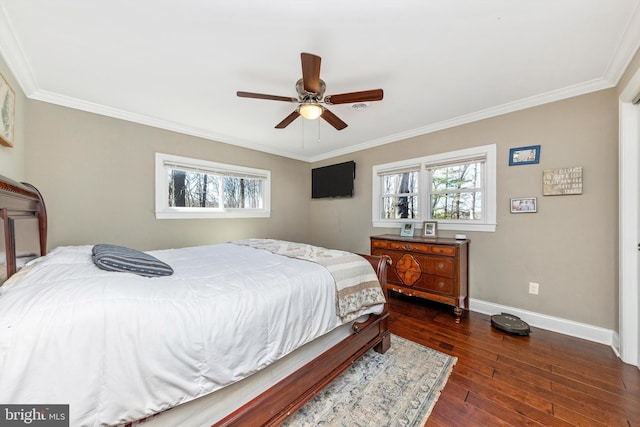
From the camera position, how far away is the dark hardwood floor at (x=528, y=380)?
4.65 feet

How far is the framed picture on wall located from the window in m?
1.23

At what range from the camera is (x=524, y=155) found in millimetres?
2613

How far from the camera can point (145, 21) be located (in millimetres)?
1538

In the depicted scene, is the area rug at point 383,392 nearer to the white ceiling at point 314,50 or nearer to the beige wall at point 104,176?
the white ceiling at point 314,50

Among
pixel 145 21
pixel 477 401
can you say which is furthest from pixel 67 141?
pixel 477 401

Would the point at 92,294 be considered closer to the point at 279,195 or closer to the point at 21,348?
the point at 21,348

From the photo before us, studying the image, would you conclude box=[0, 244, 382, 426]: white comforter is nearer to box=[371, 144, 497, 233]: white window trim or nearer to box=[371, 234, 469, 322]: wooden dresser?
box=[371, 234, 469, 322]: wooden dresser

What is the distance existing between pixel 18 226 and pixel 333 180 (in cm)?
380

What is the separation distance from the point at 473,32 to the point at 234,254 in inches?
99.4

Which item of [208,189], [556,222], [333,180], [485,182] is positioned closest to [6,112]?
[208,189]

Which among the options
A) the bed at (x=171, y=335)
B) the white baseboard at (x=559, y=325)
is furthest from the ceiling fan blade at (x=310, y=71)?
the white baseboard at (x=559, y=325)

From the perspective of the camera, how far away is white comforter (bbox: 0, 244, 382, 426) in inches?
29.3
